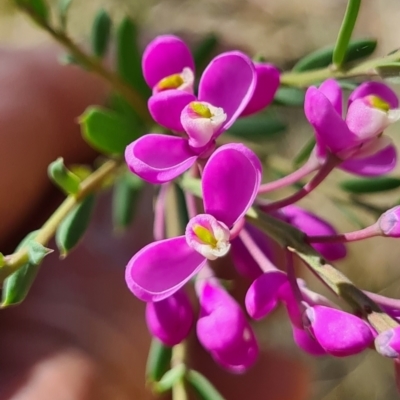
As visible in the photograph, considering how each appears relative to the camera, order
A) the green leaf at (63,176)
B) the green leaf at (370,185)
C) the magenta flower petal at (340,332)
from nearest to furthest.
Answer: the magenta flower petal at (340,332) → the green leaf at (63,176) → the green leaf at (370,185)

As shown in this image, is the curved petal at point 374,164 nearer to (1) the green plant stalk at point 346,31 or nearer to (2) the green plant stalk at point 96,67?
(1) the green plant stalk at point 346,31

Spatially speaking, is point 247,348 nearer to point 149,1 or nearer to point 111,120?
point 111,120

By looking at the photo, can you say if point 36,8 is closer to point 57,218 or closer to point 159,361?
A: point 57,218

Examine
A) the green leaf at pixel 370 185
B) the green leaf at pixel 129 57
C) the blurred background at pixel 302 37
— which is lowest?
the blurred background at pixel 302 37

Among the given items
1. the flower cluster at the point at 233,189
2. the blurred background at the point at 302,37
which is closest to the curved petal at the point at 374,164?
the flower cluster at the point at 233,189

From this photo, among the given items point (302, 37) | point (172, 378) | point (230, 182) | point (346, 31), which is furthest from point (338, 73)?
point (302, 37)

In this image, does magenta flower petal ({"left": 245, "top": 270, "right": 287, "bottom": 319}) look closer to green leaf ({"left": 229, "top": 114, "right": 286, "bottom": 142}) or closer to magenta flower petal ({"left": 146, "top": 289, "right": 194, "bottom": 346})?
magenta flower petal ({"left": 146, "top": 289, "right": 194, "bottom": 346})

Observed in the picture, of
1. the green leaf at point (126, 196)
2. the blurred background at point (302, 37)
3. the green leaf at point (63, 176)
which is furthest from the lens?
the blurred background at point (302, 37)

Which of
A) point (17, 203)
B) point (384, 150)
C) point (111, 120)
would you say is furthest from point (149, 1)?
point (384, 150)
